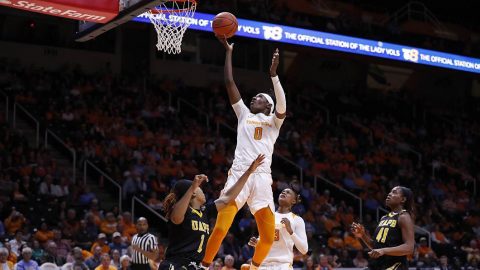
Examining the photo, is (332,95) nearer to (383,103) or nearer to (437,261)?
(383,103)

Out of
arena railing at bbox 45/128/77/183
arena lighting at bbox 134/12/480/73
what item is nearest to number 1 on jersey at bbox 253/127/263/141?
arena lighting at bbox 134/12/480/73

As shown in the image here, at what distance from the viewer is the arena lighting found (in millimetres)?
19719

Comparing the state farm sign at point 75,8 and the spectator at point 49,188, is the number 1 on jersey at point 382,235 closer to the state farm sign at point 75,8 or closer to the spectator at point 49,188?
the state farm sign at point 75,8

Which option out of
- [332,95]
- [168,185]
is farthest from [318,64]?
[168,185]

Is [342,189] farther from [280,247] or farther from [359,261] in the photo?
[280,247]

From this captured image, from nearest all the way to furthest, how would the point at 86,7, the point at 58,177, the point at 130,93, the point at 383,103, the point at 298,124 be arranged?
the point at 86,7
the point at 58,177
the point at 130,93
the point at 298,124
the point at 383,103

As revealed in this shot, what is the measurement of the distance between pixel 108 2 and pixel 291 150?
14.9m

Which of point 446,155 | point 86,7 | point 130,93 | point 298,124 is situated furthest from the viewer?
point 446,155

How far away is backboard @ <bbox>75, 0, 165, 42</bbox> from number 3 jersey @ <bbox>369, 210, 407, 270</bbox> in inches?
143

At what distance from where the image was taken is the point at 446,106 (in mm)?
34531

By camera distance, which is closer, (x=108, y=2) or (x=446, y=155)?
(x=108, y=2)

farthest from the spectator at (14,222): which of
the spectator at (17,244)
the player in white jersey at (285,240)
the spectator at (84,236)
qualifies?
the player in white jersey at (285,240)

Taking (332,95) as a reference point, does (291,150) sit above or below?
below

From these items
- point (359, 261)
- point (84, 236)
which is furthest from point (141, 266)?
point (359, 261)
